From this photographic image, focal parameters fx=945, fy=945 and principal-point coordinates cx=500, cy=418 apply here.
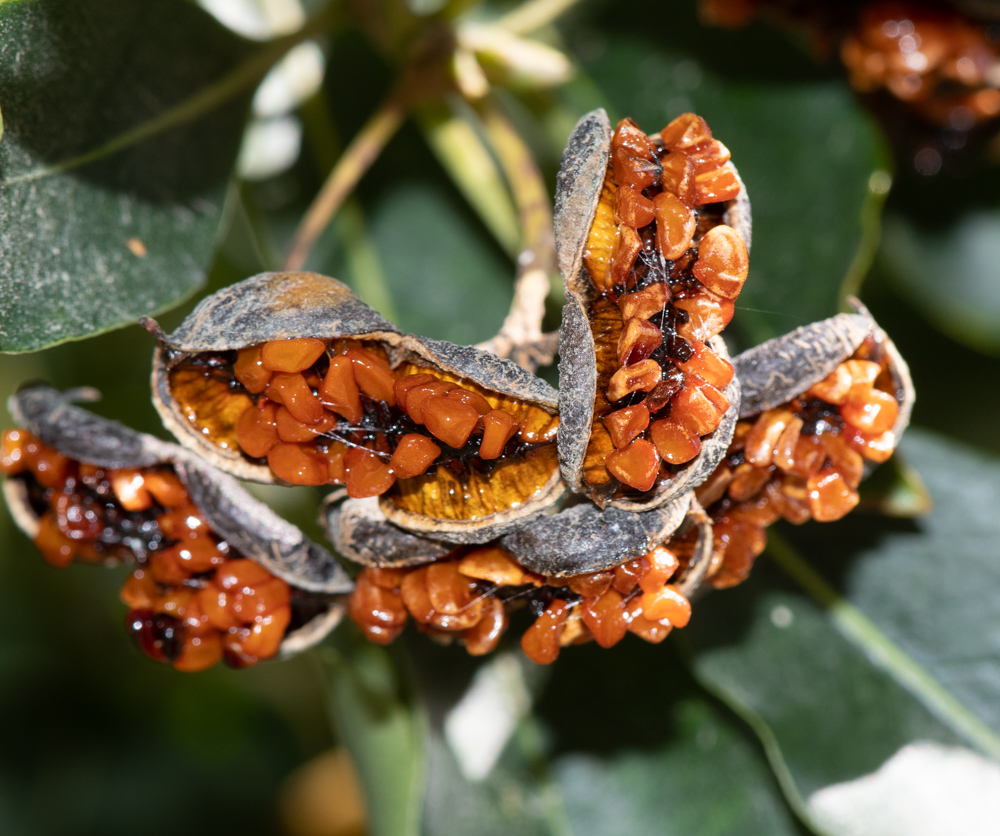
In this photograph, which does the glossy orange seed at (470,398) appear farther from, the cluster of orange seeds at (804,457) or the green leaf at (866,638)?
the green leaf at (866,638)

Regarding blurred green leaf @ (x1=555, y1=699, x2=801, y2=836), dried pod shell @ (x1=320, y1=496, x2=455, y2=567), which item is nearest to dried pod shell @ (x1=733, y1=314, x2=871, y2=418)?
dried pod shell @ (x1=320, y1=496, x2=455, y2=567)

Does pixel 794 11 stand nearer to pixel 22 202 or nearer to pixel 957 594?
pixel 957 594

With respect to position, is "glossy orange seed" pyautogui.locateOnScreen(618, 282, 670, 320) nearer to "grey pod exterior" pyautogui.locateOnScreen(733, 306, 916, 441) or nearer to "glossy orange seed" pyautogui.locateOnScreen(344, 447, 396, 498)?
"grey pod exterior" pyautogui.locateOnScreen(733, 306, 916, 441)

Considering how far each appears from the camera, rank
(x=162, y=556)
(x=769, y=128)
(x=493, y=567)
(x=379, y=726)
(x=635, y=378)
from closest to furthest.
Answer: (x=635, y=378)
(x=493, y=567)
(x=162, y=556)
(x=379, y=726)
(x=769, y=128)

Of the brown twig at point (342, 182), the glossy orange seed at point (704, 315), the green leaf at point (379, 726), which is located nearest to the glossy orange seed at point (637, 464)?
the glossy orange seed at point (704, 315)

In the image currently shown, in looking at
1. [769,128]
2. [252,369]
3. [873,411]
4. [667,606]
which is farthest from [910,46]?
[252,369]

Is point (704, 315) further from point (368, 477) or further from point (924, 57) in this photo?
point (924, 57)

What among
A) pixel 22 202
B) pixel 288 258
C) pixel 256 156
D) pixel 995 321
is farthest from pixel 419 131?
pixel 995 321
